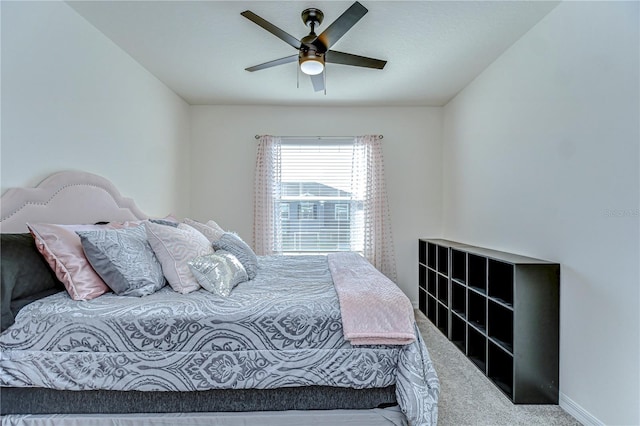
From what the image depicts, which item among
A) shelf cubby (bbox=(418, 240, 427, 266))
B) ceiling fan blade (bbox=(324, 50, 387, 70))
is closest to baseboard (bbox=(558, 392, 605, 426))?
shelf cubby (bbox=(418, 240, 427, 266))

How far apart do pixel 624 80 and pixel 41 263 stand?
3025 millimetres

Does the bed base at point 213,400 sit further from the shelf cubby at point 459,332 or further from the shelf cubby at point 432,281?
the shelf cubby at point 432,281

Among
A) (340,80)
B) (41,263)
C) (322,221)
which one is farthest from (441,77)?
(41,263)

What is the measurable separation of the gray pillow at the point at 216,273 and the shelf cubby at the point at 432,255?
2299 millimetres

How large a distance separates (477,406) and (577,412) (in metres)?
0.53

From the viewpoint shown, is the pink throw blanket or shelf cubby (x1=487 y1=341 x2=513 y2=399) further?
shelf cubby (x1=487 y1=341 x2=513 y2=399)

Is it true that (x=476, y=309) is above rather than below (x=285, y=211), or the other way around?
below

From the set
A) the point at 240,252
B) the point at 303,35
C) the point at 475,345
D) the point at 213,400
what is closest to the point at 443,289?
the point at 475,345

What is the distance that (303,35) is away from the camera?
2.39 m

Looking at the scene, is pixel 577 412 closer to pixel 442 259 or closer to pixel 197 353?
pixel 442 259

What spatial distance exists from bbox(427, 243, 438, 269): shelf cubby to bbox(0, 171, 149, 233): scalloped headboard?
294 cm

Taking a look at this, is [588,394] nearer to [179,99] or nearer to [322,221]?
[322,221]

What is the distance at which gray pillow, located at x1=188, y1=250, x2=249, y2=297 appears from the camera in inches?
69.3

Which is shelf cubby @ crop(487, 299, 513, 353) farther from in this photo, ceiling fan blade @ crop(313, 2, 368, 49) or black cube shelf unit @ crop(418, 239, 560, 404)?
ceiling fan blade @ crop(313, 2, 368, 49)
